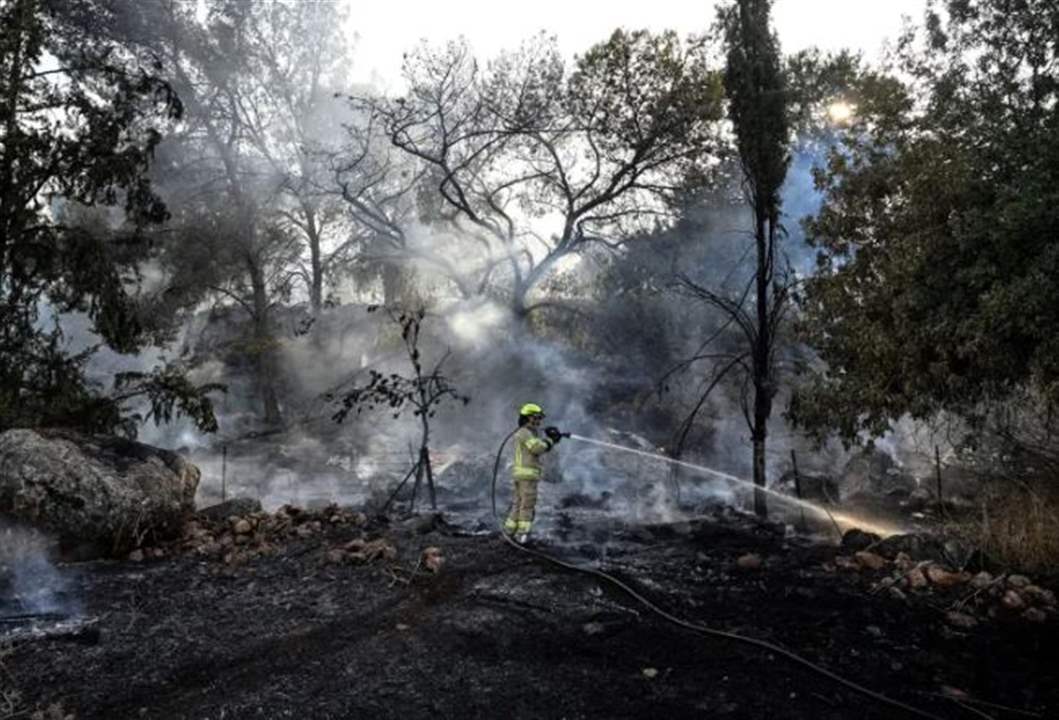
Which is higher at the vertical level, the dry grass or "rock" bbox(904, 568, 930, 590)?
the dry grass

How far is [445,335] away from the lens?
80.7 feet

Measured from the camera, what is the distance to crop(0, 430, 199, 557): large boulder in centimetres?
812

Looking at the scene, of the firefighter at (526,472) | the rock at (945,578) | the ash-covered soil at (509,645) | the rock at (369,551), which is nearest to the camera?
the ash-covered soil at (509,645)

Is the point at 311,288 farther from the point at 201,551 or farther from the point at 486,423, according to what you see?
the point at 201,551

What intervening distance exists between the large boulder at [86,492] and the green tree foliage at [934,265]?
8.92m

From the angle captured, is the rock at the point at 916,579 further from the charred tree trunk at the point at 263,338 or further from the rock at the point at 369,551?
the charred tree trunk at the point at 263,338

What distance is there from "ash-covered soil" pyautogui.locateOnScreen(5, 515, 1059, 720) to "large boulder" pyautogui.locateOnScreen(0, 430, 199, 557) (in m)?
0.46

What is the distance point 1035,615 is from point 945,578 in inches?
34.8

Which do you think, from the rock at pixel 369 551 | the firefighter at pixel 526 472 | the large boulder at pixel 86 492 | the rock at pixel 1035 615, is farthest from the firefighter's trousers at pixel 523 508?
the rock at pixel 1035 615

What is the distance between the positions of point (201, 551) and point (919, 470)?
15875mm

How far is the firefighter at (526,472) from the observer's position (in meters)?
8.95

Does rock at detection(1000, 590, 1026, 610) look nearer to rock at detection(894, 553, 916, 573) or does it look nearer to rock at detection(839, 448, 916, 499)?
rock at detection(894, 553, 916, 573)

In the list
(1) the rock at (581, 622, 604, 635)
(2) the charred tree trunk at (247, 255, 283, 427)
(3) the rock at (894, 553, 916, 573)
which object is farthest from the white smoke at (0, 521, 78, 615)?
(2) the charred tree trunk at (247, 255, 283, 427)

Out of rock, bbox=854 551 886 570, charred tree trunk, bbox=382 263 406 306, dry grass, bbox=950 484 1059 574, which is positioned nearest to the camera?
dry grass, bbox=950 484 1059 574
